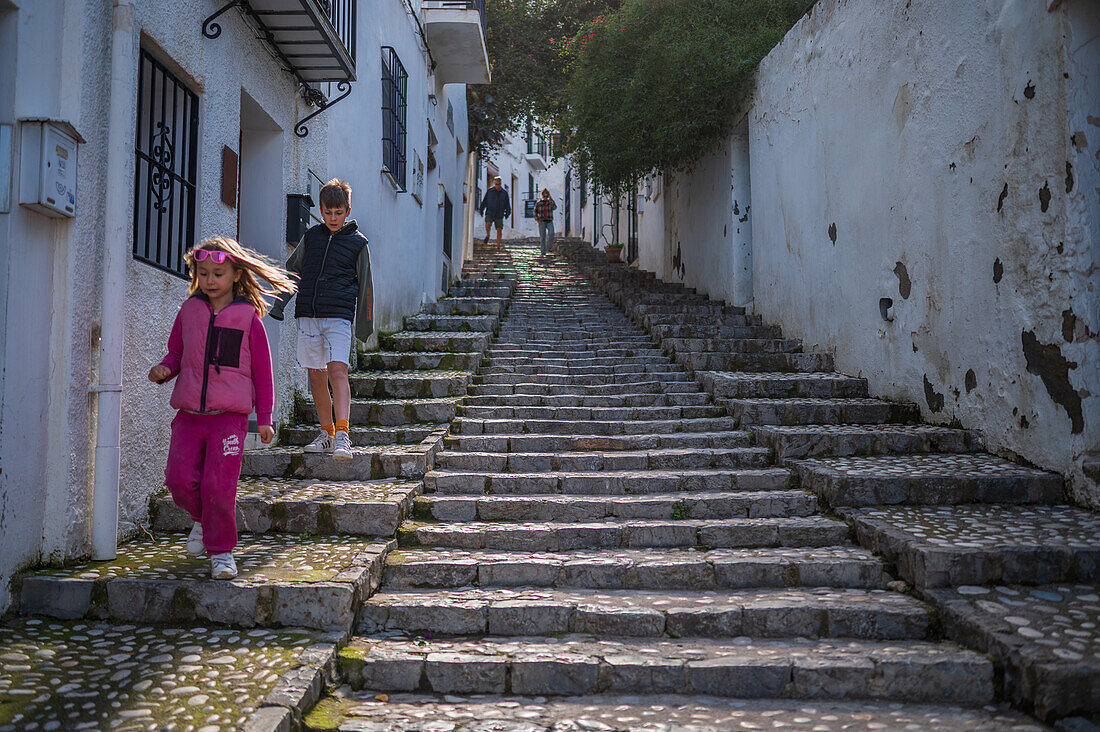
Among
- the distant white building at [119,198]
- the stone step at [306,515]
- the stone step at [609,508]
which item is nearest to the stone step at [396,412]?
the distant white building at [119,198]

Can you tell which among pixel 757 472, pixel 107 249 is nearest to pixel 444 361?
pixel 757 472

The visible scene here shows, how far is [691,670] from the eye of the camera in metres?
3.40

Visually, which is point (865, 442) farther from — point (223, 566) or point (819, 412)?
point (223, 566)

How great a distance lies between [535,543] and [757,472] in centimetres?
169

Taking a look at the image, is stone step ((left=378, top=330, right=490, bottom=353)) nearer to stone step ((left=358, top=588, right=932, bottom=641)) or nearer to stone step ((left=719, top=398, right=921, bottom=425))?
stone step ((left=719, top=398, right=921, bottom=425))

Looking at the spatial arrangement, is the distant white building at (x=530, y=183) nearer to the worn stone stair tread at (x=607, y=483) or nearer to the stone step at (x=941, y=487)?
the worn stone stair tread at (x=607, y=483)

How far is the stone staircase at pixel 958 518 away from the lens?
10.5 feet

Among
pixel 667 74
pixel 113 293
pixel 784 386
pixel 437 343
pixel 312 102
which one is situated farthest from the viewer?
pixel 667 74

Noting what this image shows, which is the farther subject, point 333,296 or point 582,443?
point 582,443

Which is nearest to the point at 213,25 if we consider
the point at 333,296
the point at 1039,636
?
the point at 333,296

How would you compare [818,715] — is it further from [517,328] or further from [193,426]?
[517,328]

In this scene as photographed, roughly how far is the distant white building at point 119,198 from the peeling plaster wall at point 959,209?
180 inches

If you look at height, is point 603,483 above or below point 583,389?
below

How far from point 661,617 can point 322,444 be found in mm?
2863
